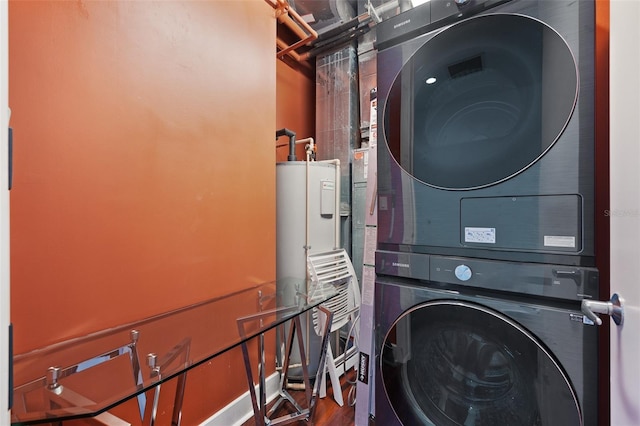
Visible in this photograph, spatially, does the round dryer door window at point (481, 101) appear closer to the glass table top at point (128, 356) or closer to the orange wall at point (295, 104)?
the glass table top at point (128, 356)

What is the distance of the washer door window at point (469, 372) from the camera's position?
0.81 meters

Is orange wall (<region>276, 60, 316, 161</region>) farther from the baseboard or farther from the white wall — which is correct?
the white wall

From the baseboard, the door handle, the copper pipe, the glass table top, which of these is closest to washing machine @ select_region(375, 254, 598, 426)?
the door handle

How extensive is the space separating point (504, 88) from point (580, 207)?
42cm

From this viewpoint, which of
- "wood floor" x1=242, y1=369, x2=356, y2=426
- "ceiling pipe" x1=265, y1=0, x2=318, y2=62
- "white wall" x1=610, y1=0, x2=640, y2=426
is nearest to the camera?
"white wall" x1=610, y1=0, x2=640, y2=426

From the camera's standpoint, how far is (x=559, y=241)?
822mm

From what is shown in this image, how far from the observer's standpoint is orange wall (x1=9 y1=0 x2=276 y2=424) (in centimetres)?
95

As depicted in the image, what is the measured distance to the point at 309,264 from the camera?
79.8 inches

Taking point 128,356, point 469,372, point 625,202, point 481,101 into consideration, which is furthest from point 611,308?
point 128,356

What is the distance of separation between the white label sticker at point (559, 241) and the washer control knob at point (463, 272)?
0.23 meters

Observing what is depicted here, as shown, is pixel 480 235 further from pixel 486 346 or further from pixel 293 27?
pixel 293 27

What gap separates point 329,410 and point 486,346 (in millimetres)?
1315

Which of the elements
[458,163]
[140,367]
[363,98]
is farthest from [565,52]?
[363,98]

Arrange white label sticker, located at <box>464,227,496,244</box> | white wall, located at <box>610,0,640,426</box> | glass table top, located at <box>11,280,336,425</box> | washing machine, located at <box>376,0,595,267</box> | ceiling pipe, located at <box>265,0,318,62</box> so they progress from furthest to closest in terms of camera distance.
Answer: ceiling pipe, located at <box>265,0,318,62</box>
white label sticker, located at <box>464,227,496,244</box>
washing machine, located at <box>376,0,595,267</box>
glass table top, located at <box>11,280,336,425</box>
white wall, located at <box>610,0,640,426</box>
